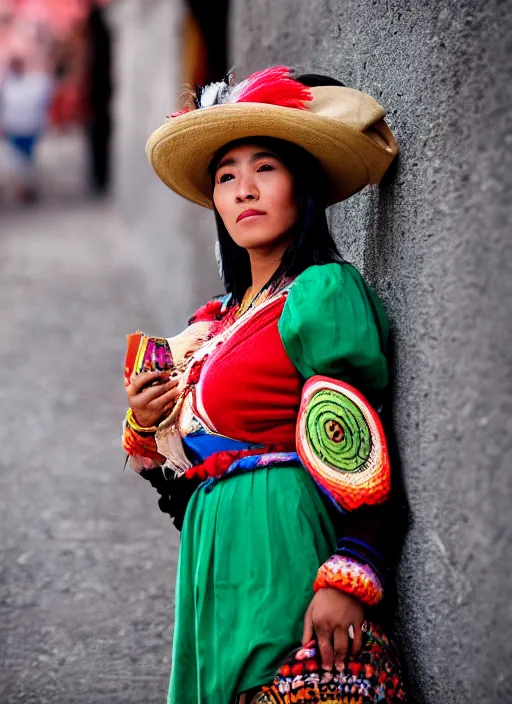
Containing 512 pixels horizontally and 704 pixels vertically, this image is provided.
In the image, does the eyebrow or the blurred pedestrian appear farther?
the blurred pedestrian

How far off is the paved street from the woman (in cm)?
88

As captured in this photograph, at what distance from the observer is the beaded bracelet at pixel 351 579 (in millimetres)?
1780

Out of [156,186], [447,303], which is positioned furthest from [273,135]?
[156,186]

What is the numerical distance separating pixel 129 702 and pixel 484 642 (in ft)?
4.90

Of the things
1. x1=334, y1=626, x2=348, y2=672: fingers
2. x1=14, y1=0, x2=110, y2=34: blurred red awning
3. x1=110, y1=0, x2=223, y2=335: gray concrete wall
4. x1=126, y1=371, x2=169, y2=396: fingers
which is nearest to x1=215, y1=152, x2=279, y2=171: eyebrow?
x1=126, y1=371, x2=169, y2=396: fingers

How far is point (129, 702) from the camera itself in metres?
2.77

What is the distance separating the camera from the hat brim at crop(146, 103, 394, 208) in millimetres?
1993

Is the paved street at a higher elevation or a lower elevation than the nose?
lower

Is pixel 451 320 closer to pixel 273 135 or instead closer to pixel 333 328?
pixel 333 328

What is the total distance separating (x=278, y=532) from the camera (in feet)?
6.49

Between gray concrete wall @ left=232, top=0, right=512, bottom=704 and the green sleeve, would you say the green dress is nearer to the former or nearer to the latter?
the green sleeve

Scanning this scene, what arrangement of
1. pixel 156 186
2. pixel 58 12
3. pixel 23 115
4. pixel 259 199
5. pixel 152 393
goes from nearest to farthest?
1. pixel 259 199
2. pixel 152 393
3. pixel 156 186
4. pixel 23 115
5. pixel 58 12

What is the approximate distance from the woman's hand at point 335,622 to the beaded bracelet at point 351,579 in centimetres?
2

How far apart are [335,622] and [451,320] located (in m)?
0.61
